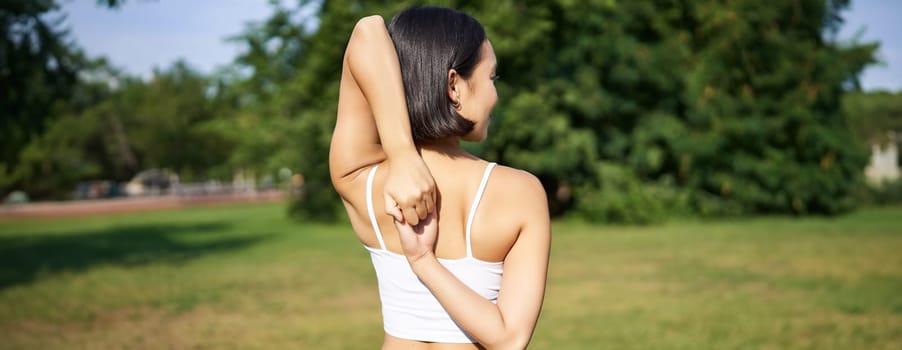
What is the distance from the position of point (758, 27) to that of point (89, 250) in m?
21.0

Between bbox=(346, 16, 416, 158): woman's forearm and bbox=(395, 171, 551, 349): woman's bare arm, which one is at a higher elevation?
bbox=(346, 16, 416, 158): woman's forearm

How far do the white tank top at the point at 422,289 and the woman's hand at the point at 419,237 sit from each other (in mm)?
67

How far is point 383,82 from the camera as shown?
1458 mm

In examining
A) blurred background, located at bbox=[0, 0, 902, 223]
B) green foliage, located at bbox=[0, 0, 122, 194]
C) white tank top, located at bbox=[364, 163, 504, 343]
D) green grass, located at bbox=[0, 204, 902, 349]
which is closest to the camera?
white tank top, located at bbox=[364, 163, 504, 343]

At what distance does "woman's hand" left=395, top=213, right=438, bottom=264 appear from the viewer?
58.1 inches

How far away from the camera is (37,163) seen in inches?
1859

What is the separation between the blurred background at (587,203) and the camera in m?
9.07

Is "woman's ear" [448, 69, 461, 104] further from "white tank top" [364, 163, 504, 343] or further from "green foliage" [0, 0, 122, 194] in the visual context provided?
"green foliage" [0, 0, 122, 194]

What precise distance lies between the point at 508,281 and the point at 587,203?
23783 mm

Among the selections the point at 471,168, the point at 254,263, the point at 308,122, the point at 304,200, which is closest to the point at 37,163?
the point at 304,200

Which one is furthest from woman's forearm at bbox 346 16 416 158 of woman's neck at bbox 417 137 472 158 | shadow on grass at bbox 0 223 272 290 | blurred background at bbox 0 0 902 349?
shadow on grass at bbox 0 223 272 290

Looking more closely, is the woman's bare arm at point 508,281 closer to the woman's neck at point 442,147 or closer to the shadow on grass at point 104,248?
the woman's neck at point 442,147

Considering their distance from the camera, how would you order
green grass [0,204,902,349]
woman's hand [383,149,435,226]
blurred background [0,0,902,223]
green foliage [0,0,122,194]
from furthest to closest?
blurred background [0,0,902,223] < green foliage [0,0,122,194] < green grass [0,204,902,349] < woman's hand [383,149,435,226]

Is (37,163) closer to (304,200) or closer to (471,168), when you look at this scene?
(304,200)
